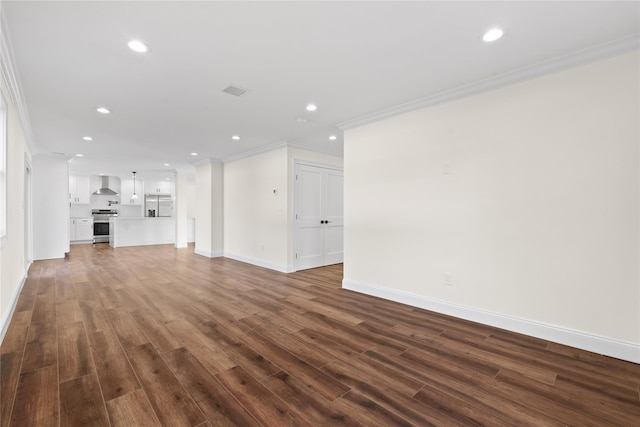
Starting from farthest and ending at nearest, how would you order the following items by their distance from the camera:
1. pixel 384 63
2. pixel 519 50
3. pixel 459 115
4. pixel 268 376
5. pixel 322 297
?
pixel 322 297, pixel 459 115, pixel 384 63, pixel 519 50, pixel 268 376

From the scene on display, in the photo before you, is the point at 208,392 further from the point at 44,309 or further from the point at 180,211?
the point at 180,211

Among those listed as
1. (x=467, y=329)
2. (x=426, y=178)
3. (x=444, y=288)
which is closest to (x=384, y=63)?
(x=426, y=178)

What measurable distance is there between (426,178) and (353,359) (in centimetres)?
210

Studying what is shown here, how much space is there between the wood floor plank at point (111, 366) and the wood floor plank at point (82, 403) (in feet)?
0.16

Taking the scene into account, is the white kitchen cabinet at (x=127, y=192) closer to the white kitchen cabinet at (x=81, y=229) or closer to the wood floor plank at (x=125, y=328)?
the white kitchen cabinet at (x=81, y=229)

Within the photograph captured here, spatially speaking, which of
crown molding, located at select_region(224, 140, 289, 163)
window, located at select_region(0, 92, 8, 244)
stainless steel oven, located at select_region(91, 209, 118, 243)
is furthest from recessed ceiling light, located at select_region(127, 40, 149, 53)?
stainless steel oven, located at select_region(91, 209, 118, 243)

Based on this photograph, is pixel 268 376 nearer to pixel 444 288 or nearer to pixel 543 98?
pixel 444 288

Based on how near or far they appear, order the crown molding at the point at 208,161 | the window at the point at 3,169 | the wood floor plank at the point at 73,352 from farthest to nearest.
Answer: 1. the crown molding at the point at 208,161
2. the window at the point at 3,169
3. the wood floor plank at the point at 73,352

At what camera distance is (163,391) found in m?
1.73

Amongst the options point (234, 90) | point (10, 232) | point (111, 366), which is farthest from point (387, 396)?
point (10, 232)

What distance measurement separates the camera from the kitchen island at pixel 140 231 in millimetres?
8477

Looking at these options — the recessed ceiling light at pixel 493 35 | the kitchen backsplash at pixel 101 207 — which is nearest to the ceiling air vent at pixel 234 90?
the recessed ceiling light at pixel 493 35

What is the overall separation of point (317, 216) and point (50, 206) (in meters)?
6.33

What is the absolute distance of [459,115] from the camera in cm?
296
